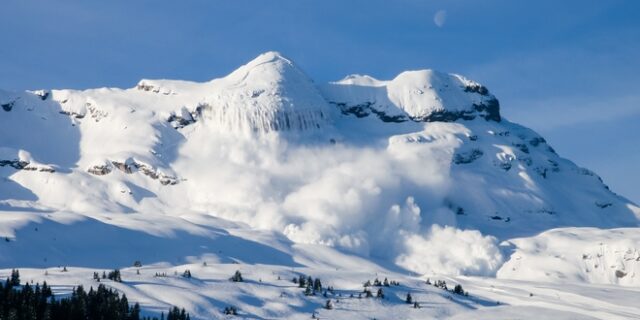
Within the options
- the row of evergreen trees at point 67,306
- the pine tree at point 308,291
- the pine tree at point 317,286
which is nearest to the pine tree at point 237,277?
the pine tree at point 308,291

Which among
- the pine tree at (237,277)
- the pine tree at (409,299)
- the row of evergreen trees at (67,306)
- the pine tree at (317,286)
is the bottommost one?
the row of evergreen trees at (67,306)

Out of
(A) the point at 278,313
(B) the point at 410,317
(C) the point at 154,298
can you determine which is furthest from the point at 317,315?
(C) the point at 154,298

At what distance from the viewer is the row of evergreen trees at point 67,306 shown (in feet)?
436

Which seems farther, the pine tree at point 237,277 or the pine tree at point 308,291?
the pine tree at point 237,277

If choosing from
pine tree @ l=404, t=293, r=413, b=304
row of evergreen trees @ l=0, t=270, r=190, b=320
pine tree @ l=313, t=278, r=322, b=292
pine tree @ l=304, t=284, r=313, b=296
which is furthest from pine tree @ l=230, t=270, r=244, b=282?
row of evergreen trees @ l=0, t=270, r=190, b=320

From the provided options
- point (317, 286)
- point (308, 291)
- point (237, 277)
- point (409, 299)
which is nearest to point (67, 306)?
point (237, 277)

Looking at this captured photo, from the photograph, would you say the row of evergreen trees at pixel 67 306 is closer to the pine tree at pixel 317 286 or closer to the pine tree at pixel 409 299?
Result: the pine tree at pixel 317 286

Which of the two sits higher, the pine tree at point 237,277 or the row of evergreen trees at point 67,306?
the pine tree at point 237,277

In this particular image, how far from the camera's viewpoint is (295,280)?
7475 inches

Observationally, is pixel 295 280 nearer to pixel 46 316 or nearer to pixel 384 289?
pixel 384 289

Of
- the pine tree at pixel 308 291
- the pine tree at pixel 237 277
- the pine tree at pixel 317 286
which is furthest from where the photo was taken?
the pine tree at pixel 237 277

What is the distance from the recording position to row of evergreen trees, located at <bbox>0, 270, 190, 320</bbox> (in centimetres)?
13275

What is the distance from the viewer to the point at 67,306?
13800 cm

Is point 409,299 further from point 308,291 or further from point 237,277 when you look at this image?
point 237,277
